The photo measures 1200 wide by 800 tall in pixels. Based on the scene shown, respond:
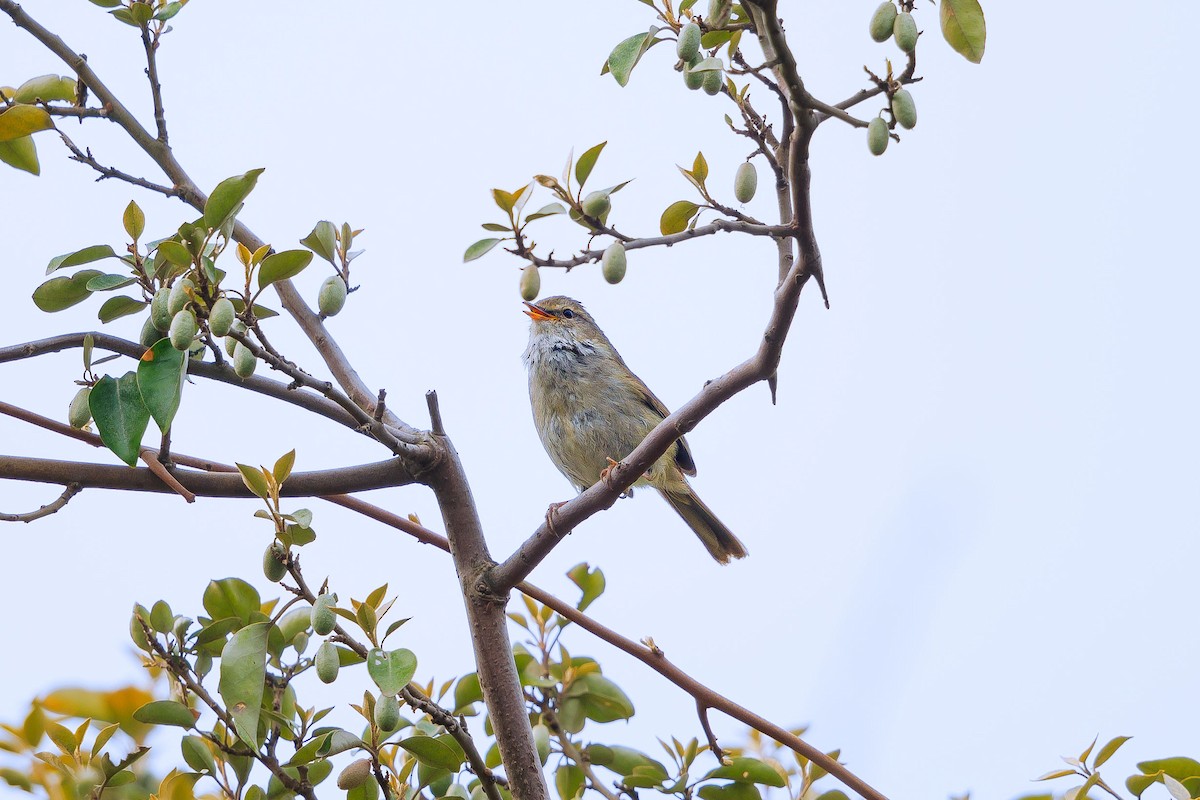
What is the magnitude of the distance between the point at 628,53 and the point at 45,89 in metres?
1.33

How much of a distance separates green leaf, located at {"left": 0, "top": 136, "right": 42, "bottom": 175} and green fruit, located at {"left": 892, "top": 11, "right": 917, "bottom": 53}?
1884 mm

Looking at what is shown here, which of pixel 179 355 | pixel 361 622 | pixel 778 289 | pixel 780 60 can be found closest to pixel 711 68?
pixel 780 60

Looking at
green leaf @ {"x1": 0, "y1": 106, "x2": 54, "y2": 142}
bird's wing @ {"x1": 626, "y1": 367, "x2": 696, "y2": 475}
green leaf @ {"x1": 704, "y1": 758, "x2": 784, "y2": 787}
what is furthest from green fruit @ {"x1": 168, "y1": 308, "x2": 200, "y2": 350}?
bird's wing @ {"x1": 626, "y1": 367, "x2": 696, "y2": 475}

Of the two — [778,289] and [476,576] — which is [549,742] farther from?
[778,289]

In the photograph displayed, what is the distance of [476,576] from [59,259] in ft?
3.75

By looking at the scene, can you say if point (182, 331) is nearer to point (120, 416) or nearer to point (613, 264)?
point (120, 416)

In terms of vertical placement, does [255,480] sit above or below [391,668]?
above

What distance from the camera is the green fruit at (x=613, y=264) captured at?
225cm

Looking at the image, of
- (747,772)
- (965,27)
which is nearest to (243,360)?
(965,27)

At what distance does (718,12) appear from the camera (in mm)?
2105

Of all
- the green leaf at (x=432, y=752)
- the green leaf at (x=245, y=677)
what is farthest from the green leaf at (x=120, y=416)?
the green leaf at (x=432, y=752)

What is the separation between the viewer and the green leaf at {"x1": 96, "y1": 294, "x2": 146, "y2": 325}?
237 cm

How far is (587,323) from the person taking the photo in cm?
686

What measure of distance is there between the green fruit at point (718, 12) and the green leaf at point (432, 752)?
1569mm
